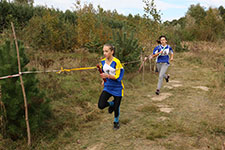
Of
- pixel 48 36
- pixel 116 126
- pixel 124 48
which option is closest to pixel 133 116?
pixel 116 126

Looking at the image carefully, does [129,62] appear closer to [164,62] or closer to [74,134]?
[164,62]

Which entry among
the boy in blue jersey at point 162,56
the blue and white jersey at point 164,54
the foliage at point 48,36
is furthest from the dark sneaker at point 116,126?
the foliage at point 48,36

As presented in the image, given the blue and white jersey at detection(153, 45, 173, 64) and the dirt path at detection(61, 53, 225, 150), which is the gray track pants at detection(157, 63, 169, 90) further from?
the dirt path at detection(61, 53, 225, 150)

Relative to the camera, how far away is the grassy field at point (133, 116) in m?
3.39

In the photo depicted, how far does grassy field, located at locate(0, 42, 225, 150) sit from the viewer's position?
339 cm

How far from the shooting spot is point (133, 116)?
475 centimetres

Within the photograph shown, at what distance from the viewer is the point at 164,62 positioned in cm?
662

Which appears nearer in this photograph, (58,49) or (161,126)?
(161,126)

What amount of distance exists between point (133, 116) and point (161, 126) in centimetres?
91

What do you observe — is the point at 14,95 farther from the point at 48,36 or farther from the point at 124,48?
the point at 48,36

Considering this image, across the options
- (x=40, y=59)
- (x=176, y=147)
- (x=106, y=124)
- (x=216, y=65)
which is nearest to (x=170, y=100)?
(x=106, y=124)

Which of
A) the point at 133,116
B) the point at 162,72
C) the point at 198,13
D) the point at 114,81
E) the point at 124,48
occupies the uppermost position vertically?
the point at 198,13

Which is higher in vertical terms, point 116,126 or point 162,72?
point 162,72

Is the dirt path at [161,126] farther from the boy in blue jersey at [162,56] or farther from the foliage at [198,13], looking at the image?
the foliage at [198,13]
